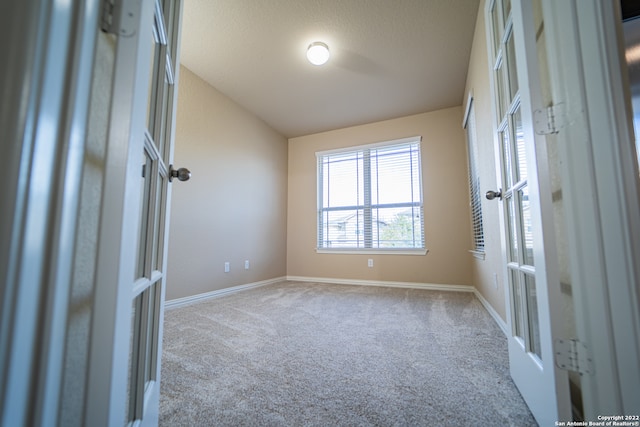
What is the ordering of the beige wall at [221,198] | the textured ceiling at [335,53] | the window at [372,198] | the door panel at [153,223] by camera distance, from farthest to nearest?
the window at [372,198], the beige wall at [221,198], the textured ceiling at [335,53], the door panel at [153,223]

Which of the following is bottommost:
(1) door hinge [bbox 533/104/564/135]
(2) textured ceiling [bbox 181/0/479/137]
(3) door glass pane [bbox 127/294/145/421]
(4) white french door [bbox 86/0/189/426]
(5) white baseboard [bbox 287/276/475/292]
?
(5) white baseboard [bbox 287/276/475/292]

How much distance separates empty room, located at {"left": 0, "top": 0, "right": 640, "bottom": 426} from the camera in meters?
0.38

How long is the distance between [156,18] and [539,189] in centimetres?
119

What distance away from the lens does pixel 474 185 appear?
2953mm

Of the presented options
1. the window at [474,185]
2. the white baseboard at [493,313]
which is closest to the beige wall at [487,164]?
the white baseboard at [493,313]

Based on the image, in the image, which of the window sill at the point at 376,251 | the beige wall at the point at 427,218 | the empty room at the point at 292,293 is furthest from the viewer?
the window sill at the point at 376,251

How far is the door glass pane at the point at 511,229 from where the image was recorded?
110 cm

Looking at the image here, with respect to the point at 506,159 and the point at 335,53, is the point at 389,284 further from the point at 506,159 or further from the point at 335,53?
the point at 335,53

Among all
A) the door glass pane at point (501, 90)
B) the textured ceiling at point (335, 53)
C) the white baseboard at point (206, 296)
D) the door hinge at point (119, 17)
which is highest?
the textured ceiling at point (335, 53)

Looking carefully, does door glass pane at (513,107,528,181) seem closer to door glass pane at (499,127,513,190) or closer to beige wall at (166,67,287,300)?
door glass pane at (499,127,513,190)

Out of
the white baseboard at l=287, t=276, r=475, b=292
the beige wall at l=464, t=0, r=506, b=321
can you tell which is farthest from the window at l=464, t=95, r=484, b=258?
the white baseboard at l=287, t=276, r=475, b=292

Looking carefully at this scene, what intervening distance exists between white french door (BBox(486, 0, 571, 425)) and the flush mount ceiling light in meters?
1.42

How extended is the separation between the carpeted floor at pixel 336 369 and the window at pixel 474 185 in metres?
0.81

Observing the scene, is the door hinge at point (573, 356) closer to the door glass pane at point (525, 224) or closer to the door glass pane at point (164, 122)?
the door glass pane at point (525, 224)
